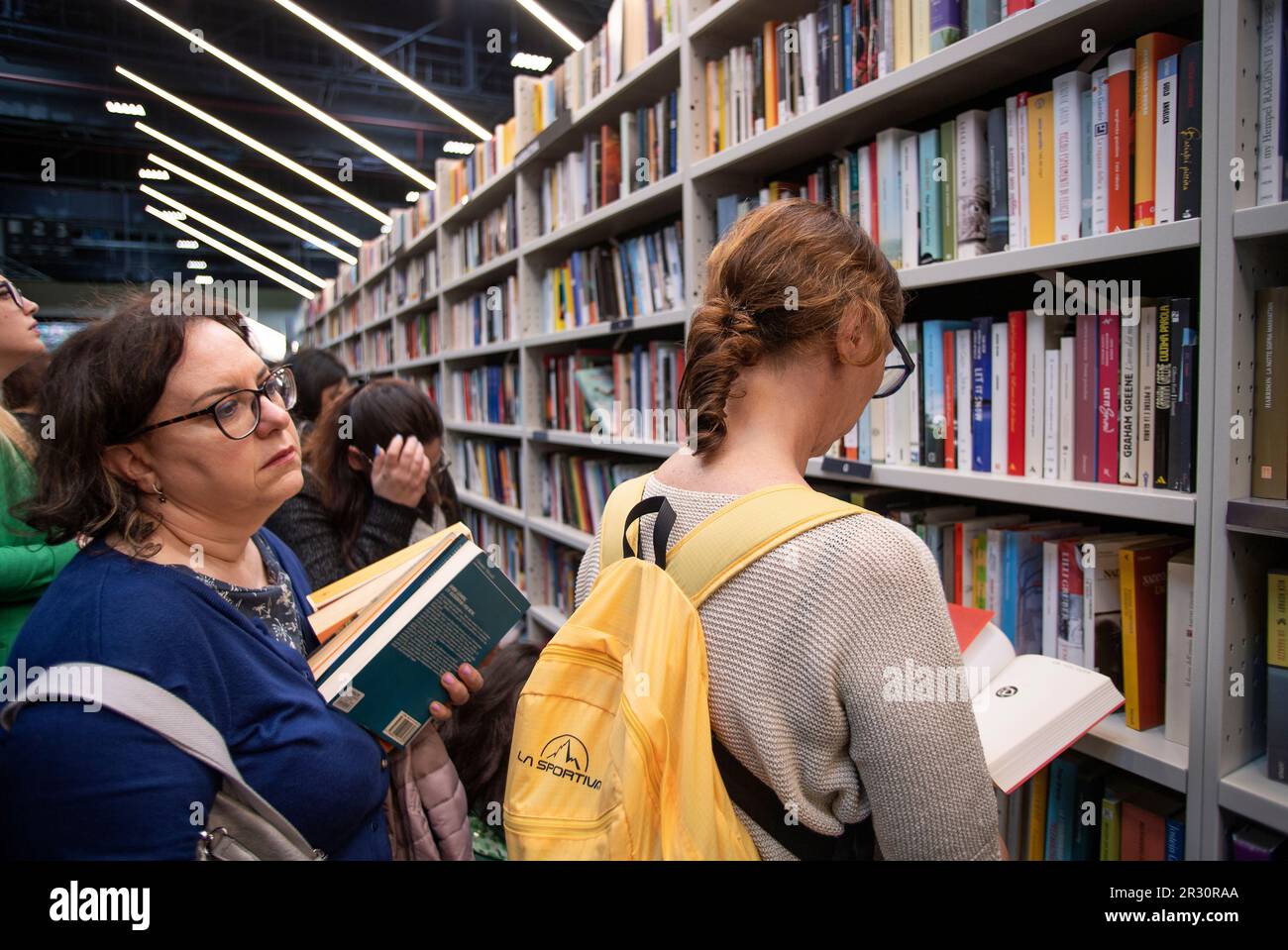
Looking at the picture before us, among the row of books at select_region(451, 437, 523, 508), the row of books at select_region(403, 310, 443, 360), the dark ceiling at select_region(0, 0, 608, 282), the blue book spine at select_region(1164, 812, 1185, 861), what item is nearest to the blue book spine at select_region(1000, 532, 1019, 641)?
the blue book spine at select_region(1164, 812, 1185, 861)

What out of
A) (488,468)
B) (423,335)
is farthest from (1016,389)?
(423,335)

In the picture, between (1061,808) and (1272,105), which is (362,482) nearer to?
(1061,808)

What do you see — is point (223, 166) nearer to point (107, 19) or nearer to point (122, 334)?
point (107, 19)

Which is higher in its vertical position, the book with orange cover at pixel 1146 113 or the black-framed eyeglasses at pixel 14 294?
the book with orange cover at pixel 1146 113

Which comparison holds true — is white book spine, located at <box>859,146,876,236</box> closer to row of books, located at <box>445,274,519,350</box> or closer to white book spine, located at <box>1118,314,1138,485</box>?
white book spine, located at <box>1118,314,1138,485</box>

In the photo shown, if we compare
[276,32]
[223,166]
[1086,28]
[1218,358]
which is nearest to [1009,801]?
[1218,358]

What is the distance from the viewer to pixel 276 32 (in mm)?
4477

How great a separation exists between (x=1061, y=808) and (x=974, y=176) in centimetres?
117

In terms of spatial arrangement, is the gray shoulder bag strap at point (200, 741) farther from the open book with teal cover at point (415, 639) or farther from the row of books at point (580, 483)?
the row of books at point (580, 483)

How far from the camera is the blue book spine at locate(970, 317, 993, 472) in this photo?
138 centimetres

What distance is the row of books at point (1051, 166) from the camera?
1089 millimetres

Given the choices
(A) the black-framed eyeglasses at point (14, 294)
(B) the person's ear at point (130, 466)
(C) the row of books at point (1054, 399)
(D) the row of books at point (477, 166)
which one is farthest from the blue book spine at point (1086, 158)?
(D) the row of books at point (477, 166)

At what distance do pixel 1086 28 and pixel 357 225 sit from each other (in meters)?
8.67

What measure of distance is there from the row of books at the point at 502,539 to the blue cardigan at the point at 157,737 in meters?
2.40
